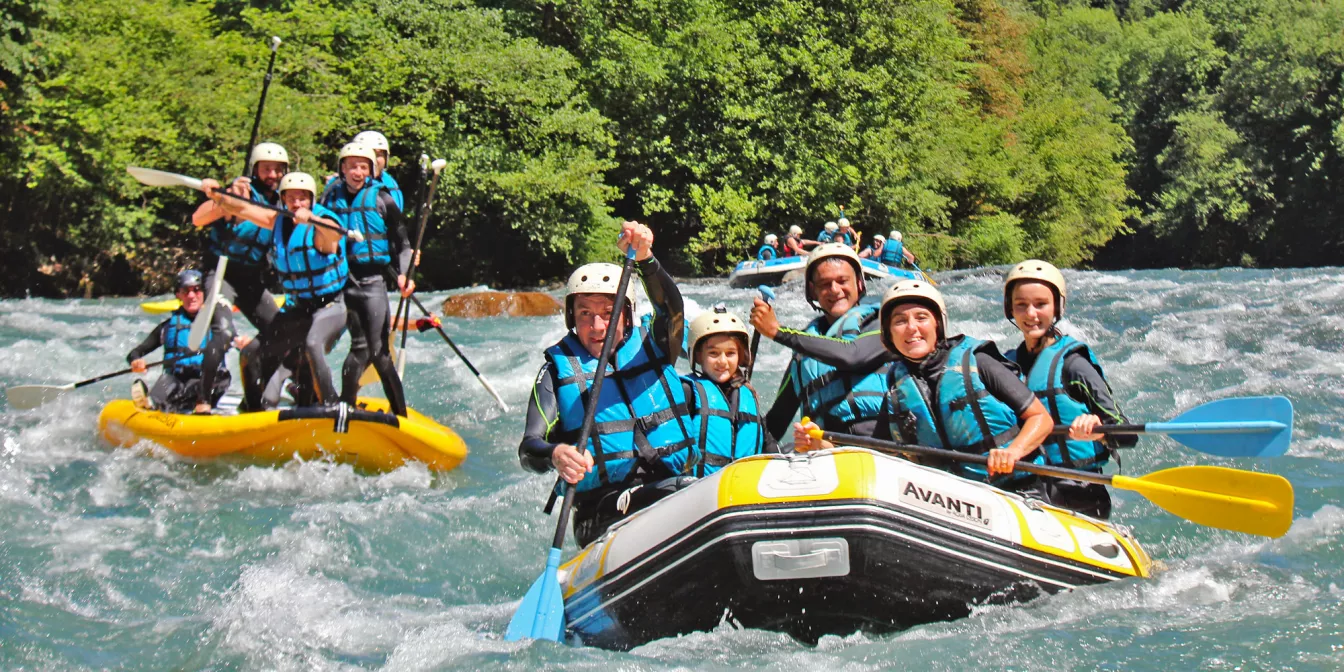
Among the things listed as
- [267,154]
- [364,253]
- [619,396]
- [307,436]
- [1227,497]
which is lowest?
[307,436]

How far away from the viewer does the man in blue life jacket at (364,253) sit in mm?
6609

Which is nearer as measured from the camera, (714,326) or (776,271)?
(714,326)

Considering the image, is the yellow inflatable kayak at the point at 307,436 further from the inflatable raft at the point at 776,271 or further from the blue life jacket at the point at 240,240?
the inflatable raft at the point at 776,271

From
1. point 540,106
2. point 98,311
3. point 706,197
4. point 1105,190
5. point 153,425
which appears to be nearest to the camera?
point 153,425

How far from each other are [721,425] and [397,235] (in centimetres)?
324

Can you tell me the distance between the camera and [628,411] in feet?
13.4

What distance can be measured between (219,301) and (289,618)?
130 inches

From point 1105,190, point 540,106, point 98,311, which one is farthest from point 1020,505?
point 1105,190

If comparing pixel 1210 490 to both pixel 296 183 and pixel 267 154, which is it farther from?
pixel 267 154

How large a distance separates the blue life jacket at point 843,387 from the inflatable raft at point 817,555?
0.70 meters

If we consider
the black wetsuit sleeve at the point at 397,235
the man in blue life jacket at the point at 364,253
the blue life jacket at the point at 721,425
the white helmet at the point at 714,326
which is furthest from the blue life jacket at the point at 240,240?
the blue life jacket at the point at 721,425

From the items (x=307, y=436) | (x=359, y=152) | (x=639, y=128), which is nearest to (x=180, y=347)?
(x=307, y=436)

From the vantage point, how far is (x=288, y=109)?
17875 mm

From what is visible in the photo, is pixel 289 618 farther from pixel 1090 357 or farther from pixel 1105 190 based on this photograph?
pixel 1105 190
